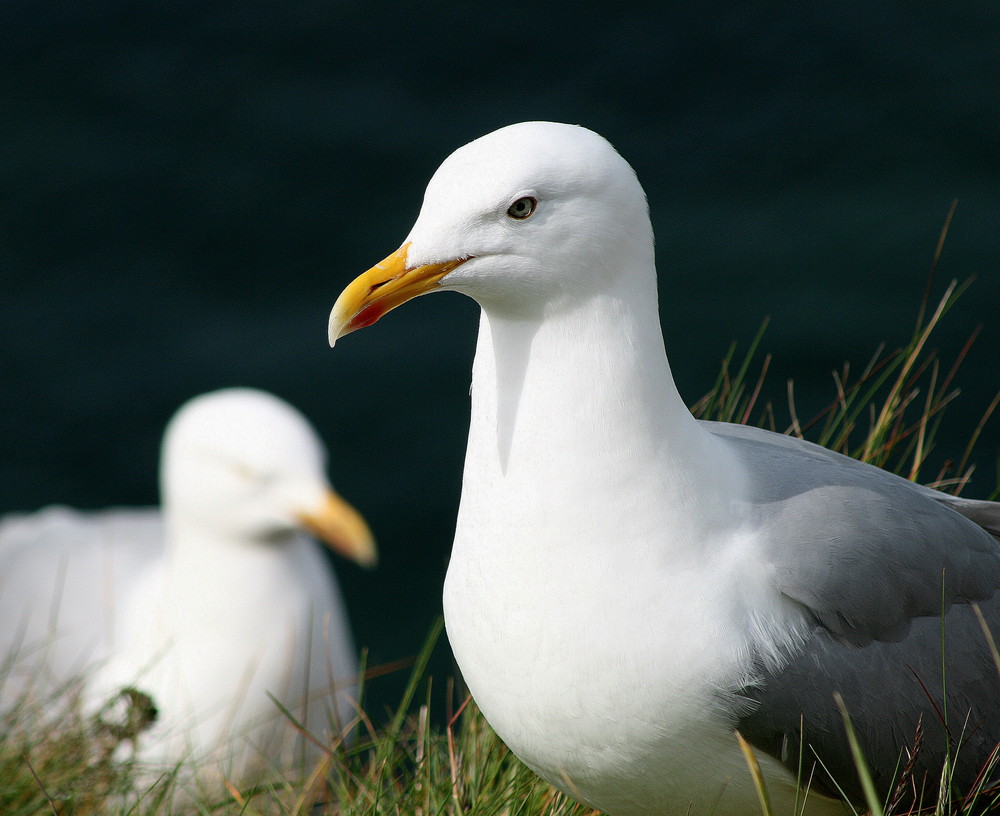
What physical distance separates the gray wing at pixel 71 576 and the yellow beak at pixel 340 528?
117 centimetres

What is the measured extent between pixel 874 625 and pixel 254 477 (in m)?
3.92

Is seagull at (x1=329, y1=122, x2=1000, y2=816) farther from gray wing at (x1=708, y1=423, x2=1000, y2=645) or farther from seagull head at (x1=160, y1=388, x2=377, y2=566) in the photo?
seagull head at (x1=160, y1=388, x2=377, y2=566)

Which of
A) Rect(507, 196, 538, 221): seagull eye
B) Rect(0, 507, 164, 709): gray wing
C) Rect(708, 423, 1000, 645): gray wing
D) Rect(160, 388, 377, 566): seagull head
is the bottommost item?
Rect(0, 507, 164, 709): gray wing

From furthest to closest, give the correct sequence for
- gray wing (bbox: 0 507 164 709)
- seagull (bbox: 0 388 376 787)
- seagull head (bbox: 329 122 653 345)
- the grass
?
gray wing (bbox: 0 507 164 709) → seagull (bbox: 0 388 376 787) → the grass → seagull head (bbox: 329 122 653 345)

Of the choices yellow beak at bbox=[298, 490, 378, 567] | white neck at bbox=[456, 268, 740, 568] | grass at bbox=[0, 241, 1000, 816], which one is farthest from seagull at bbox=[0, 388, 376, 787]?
white neck at bbox=[456, 268, 740, 568]

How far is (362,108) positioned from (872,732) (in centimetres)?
735

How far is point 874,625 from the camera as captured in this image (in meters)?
2.94

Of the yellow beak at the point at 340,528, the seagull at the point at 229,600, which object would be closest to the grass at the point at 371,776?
the seagull at the point at 229,600

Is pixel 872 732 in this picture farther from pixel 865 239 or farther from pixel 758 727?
pixel 865 239

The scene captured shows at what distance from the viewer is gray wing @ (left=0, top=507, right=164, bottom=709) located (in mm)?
6766

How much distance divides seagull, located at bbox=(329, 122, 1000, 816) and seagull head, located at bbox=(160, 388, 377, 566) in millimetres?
3232

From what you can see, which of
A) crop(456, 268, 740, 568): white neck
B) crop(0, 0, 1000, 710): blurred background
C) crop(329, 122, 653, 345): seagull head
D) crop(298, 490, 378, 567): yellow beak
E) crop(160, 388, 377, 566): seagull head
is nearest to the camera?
crop(329, 122, 653, 345): seagull head

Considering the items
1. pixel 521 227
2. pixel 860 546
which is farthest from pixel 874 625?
pixel 521 227

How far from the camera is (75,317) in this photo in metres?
9.16
